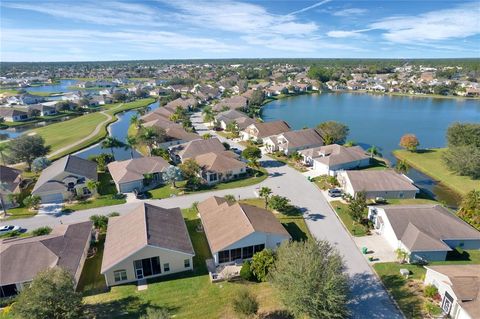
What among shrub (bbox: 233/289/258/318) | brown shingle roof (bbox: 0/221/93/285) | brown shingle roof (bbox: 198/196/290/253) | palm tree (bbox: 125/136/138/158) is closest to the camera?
shrub (bbox: 233/289/258/318)

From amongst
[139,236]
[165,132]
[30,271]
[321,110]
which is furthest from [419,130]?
[30,271]

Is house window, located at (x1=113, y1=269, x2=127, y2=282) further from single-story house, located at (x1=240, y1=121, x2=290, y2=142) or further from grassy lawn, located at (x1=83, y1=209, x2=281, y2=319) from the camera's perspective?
single-story house, located at (x1=240, y1=121, x2=290, y2=142)

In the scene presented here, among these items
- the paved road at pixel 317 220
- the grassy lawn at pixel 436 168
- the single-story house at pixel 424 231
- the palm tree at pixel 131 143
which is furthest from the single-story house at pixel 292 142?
the single-story house at pixel 424 231

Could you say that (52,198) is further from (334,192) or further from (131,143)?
(334,192)

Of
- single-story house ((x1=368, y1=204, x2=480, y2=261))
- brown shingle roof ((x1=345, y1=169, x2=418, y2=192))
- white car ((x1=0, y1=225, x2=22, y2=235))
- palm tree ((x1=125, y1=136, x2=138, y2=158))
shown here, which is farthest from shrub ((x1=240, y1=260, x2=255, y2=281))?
palm tree ((x1=125, y1=136, x2=138, y2=158))

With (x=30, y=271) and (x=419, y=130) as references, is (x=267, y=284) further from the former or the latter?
(x=419, y=130)

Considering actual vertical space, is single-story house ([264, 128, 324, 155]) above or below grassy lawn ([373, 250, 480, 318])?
above
